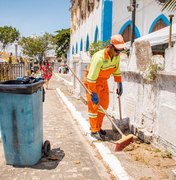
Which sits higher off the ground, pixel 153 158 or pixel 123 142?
pixel 123 142

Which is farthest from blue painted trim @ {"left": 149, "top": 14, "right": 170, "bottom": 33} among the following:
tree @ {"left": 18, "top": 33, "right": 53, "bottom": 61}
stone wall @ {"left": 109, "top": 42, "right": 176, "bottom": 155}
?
tree @ {"left": 18, "top": 33, "right": 53, "bottom": 61}

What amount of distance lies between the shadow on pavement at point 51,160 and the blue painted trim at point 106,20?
1298 centimetres

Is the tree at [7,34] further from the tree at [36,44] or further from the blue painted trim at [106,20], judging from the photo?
the blue painted trim at [106,20]

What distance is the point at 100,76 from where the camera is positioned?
203 inches

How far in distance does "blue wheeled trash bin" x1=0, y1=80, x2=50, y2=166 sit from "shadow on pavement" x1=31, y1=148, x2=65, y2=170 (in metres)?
0.11

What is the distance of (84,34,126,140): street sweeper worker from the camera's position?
15.8 feet

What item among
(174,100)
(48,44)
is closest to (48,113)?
(174,100)

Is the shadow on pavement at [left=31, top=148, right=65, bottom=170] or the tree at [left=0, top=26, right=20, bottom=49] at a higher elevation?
A: the tree at [left=0, top=26, right=20, bottom=49]

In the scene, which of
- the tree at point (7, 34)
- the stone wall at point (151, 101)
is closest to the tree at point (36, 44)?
the tree at point (7, 34)

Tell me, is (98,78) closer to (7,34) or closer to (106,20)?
(106,20)

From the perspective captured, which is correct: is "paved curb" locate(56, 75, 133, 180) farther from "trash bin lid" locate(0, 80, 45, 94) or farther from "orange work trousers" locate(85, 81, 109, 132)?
"trash bin lid" locate(0, 80, 45, 94)

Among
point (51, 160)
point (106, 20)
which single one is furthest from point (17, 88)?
point (106, 20)

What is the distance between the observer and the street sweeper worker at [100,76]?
483cm

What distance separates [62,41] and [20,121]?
1864 inches
